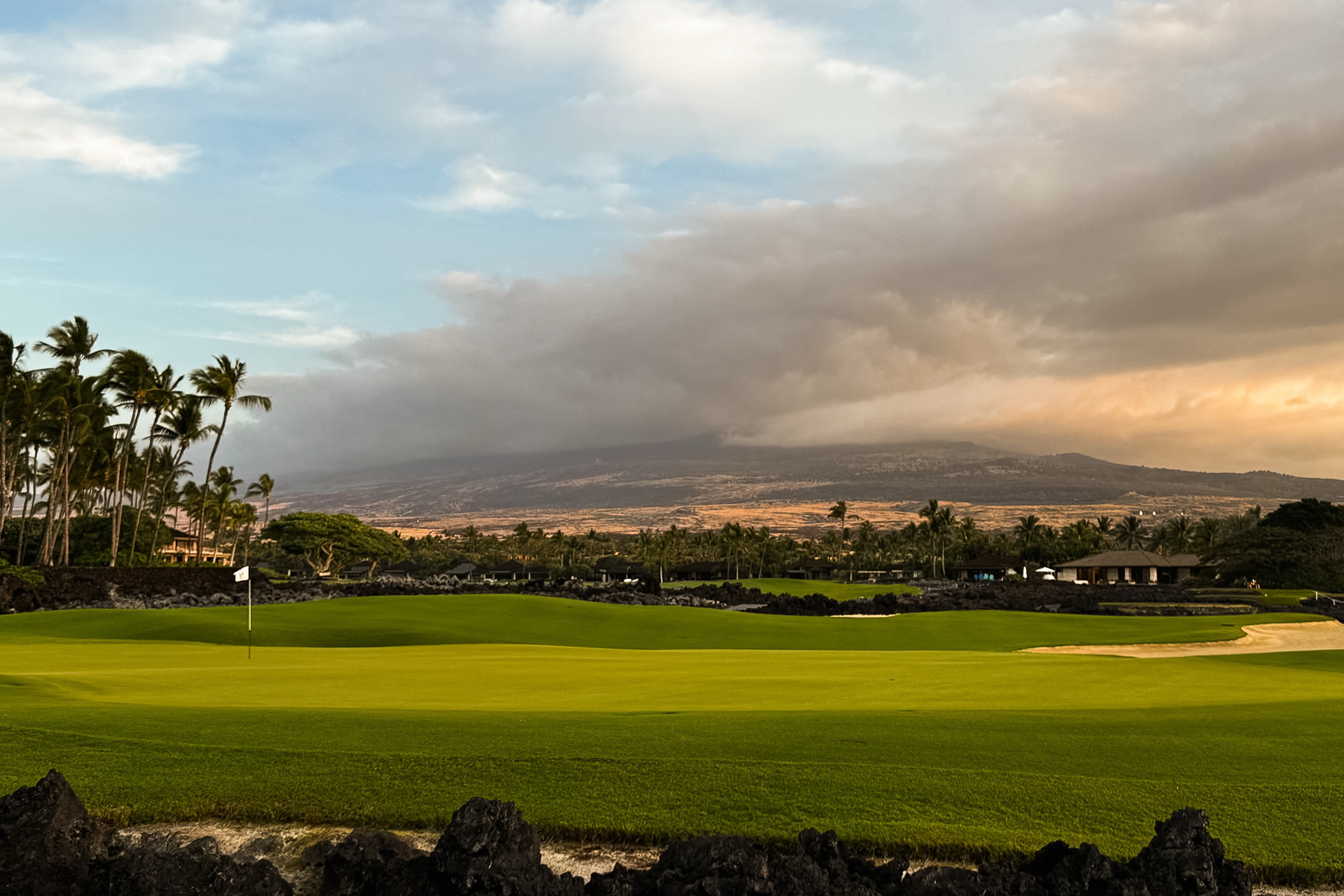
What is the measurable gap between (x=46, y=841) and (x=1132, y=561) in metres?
130

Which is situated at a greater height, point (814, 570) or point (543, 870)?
point (543, 870)

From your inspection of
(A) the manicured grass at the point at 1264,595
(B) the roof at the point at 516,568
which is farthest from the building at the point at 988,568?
(B) the roof at the point at 516,568

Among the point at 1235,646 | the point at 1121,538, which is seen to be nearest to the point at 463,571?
the point at 1235,646

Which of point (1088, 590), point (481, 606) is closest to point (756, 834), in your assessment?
point (481, 606)

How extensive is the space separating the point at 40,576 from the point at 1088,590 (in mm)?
75759

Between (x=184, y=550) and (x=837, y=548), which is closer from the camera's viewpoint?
(x=184, y=550)

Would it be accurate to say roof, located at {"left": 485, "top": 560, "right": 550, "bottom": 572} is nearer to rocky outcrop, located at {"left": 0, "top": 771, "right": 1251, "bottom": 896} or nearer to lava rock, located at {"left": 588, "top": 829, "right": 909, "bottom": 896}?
rocky outcrop, located at {"left": 0, "top": 771, "right": 1251, "bottom": 896}

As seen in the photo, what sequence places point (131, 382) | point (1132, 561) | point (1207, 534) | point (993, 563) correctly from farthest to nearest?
point (1207, 534)
point (993, 563)
point (1132, 561)
point (131, 382)

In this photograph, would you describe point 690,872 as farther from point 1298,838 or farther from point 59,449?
point 59,449

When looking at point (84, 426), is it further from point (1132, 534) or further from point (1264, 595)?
point (1132, 534)

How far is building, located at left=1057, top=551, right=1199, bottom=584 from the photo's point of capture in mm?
120375

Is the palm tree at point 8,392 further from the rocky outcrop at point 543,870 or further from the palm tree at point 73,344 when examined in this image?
the rocky outcrop at point 543,870

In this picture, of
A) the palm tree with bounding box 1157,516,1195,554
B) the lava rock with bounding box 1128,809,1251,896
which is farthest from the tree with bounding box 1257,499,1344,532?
the lava rock with bounding box 1128,809,1251,896

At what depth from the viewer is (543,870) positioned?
6355 mm
